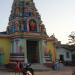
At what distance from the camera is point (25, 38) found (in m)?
29.4

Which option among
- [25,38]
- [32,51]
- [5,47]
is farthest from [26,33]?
[5,47]

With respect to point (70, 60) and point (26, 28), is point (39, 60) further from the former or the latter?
point (70, 60)

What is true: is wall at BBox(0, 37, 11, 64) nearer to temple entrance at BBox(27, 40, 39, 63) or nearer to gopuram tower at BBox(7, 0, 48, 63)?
gopuram tower at BBox(7, 0, 48, 63)

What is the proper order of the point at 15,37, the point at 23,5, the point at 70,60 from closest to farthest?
the point at 15,37 → the point at 23,5 → the point at 70,60

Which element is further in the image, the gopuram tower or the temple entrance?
the temple entrance

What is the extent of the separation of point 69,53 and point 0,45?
658 inches

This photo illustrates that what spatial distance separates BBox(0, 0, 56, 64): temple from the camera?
29.3 m

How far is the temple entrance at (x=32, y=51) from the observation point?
30.8m

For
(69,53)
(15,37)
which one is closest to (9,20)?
(15,37)

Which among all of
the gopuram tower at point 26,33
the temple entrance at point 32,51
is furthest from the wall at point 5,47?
the temple entrance at point 32,51

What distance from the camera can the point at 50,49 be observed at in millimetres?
33156

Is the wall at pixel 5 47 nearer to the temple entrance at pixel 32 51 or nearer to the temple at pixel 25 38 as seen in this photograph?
the temple at pixel 25 38

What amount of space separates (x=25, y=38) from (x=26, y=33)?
0.67 meters

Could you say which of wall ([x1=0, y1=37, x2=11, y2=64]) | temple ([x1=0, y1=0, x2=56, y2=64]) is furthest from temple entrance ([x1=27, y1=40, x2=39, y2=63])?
wall ([x1=0, y1=37, x2=11, y2=64])
